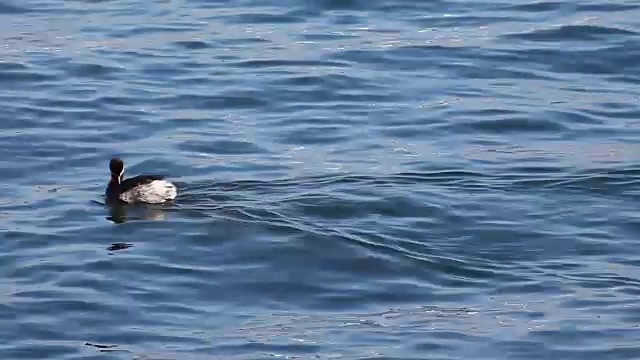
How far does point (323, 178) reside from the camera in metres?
15.9

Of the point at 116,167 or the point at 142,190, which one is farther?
the point at 116,167

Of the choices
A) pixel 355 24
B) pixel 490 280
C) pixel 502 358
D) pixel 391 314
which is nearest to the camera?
pixel 502 358

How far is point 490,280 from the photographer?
13.1 m

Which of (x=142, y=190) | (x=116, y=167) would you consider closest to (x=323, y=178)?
(x=142, y=190)

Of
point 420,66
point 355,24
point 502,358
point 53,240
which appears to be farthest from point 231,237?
point 355,24

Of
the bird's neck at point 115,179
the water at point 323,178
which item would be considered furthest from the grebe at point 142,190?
the water at point 323,178

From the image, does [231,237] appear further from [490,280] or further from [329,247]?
[490,280]

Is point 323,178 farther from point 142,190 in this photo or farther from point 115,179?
point 115,179

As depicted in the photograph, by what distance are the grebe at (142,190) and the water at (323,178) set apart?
14 cm

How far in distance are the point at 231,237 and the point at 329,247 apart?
892 mm

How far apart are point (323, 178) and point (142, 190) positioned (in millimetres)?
Answer: 1786

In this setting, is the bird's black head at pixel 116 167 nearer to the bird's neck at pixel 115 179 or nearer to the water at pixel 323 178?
the bird's neck at pixel 115 179

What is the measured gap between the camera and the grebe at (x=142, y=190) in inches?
597

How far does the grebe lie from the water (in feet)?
0.45
